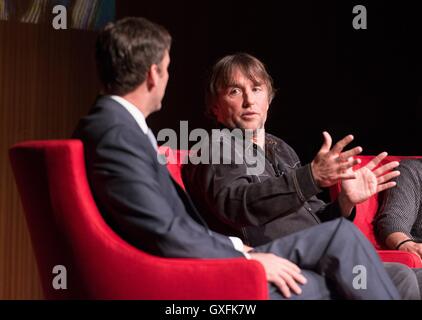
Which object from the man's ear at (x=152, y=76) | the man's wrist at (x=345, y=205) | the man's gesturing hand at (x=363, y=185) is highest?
the man's ear at (x=152, y=76)

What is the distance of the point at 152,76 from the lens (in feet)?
6.03

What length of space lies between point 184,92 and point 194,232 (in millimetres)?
2354

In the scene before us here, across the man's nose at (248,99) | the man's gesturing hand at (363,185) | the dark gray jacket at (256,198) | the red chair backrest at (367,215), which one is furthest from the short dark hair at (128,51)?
the red chair backrest at (367,215)

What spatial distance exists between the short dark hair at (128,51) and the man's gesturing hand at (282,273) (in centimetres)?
55

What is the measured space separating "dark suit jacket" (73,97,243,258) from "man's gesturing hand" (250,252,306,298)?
0.07 m

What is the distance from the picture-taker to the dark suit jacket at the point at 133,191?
166cm

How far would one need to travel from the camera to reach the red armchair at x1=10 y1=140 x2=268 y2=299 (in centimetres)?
163

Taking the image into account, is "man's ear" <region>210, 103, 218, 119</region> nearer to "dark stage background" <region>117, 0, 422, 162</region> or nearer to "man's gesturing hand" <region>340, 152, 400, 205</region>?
"man's gesturing hand" <region>340, 152, 400, 205</region>

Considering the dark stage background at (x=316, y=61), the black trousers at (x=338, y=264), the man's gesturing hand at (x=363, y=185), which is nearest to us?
the black trousers at (x=338, y=264)

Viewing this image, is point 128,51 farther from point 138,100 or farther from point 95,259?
point 95,259

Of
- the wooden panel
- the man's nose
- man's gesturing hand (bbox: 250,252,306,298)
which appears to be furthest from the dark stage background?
man's gesturing hand (bbox: 250,252,306,298)

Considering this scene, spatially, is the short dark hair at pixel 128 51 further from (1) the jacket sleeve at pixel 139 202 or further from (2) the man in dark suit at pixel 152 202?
(1) the jacket sleeve at pixel 139 202

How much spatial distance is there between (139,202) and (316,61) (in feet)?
7.67
